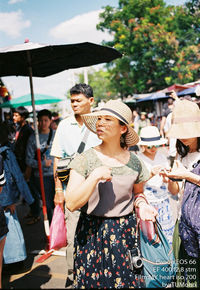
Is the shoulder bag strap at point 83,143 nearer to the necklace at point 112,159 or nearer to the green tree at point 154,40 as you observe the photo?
the necklace at point 112,159

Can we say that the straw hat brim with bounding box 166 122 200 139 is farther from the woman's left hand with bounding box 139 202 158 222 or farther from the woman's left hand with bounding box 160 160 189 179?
the woman's left hand with bounding box 139 202 158 222

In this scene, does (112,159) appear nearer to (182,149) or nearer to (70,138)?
(182,149)

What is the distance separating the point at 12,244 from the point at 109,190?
2.05 metres

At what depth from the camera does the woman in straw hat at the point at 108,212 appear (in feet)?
6.31

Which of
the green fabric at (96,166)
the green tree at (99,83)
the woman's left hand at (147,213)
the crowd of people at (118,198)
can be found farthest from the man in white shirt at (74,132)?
the green tree at (99,83)

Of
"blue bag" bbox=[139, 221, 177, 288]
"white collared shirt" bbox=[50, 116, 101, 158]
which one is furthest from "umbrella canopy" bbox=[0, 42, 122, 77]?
"blue bag" bbox=[139, 221, 177, 288]

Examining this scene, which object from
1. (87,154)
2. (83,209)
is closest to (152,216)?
(83,209)

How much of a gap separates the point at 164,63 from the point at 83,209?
28.6 m

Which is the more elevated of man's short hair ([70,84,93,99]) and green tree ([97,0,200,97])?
green tree ([97,0,200,97])

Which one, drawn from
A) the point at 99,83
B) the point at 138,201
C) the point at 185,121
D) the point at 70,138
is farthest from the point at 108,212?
the point at 99,83

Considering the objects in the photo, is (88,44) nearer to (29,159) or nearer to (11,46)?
(11,46)

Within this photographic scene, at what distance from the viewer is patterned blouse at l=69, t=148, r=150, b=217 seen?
198 cm

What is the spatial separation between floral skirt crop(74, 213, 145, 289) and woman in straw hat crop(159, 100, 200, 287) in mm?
502

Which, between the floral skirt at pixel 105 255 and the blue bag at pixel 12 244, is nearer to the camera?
the floral skirt at pixel 105 255
